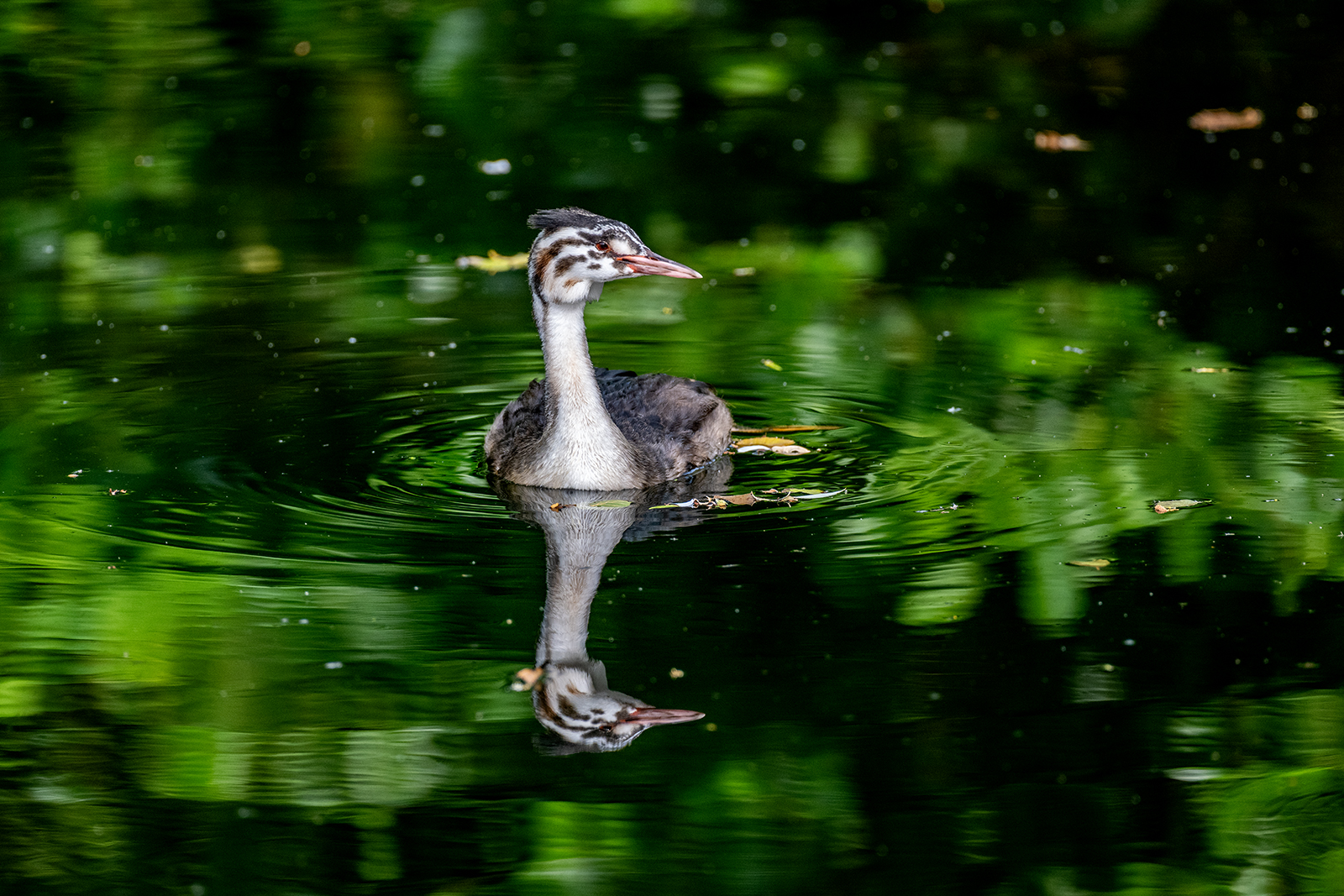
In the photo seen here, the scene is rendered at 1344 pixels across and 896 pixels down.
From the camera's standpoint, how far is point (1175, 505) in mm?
8141

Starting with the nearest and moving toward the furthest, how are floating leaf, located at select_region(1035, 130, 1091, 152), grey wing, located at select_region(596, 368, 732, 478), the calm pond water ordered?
the calm pond water
grey wing, located at select_region(596, 368, 732, 478)
floating leaf, located at select_region(1035, 130, 1091, 152)

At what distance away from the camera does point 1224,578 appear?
738cm

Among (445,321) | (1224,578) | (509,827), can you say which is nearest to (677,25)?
(445,321)

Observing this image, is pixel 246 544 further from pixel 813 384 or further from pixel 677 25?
pixel 677 25

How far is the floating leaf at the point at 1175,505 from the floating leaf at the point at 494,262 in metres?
5.39

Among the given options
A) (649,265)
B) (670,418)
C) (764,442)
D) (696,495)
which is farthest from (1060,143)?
(696,495)

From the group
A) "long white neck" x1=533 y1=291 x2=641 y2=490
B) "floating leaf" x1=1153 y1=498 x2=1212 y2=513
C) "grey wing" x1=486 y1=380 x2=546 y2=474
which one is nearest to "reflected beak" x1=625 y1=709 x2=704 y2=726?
"long white neck" x1=533 y1=291 x2=641 y2=490

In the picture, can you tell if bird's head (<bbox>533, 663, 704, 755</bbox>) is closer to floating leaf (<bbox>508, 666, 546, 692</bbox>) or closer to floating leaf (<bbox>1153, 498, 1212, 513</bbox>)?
floating leaf (<bbox>508, 666, 546, 692</bbox>)

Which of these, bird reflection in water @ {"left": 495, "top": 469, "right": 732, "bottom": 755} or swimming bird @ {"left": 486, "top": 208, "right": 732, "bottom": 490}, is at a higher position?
swimming bird @ {"left": 486, "top": 208, "right": 732, "bottom": 490}

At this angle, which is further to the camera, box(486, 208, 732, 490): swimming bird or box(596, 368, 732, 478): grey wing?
box(596, 368, 732, 478): grey wing

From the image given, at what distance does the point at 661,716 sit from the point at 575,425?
2.54 m

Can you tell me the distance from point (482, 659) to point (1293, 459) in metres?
3.95

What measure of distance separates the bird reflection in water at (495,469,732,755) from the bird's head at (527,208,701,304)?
89cm

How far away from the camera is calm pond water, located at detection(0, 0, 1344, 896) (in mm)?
5734
